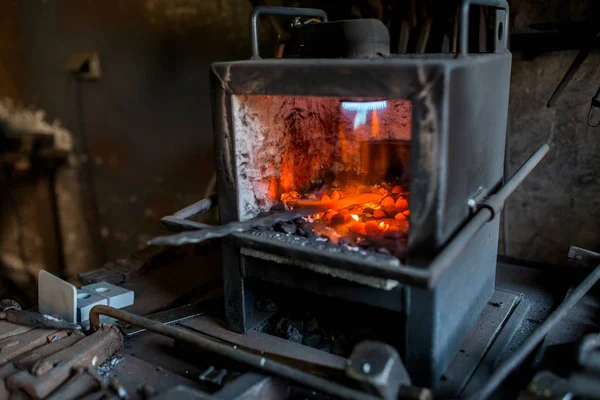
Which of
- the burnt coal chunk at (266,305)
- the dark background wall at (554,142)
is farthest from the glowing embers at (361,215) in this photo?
the dark background wall at (554,142)

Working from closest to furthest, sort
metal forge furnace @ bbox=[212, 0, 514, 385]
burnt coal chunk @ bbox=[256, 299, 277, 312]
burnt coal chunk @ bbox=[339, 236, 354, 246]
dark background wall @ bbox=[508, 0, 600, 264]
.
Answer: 1. metal forge furnace @ bbox=[212, 0, 514, 385]
2. burnt coal chunk @ bbox=[339, 236, 354, 246]
3. burnt coal chunk @ bbox=[256, 299, 277, 312]
4. dark background wall @ bbox=[508, 0, 600, 264]

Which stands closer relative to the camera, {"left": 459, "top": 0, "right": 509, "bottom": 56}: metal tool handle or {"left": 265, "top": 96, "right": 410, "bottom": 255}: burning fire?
{"left": 459, "top": 0, "right": 509, "bottom": 56}: metal tool handle

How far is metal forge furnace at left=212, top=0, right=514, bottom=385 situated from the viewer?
5.72ft

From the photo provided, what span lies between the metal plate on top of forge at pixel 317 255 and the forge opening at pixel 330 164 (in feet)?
0.30

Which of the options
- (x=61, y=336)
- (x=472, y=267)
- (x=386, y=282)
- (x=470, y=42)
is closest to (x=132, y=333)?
(x=61, y=336)

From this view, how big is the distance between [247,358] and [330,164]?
3.92 feet

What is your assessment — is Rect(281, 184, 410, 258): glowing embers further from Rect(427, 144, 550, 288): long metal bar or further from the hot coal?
Rect(427, 144, 550, 288): long metal bar

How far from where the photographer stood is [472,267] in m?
2.19

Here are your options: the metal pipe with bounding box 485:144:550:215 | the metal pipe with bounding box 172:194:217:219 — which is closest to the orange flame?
the metal pipe with bounding box 485:144:550:215

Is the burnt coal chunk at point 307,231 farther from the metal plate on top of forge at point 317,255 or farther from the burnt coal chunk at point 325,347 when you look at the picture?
the burnt coal chunk at point 325,347

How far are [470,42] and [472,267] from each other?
4.56ft

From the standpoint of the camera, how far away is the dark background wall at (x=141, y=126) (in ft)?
9.92

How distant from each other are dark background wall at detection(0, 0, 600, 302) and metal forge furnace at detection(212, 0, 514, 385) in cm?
79

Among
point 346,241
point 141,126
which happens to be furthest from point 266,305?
point 141,126
